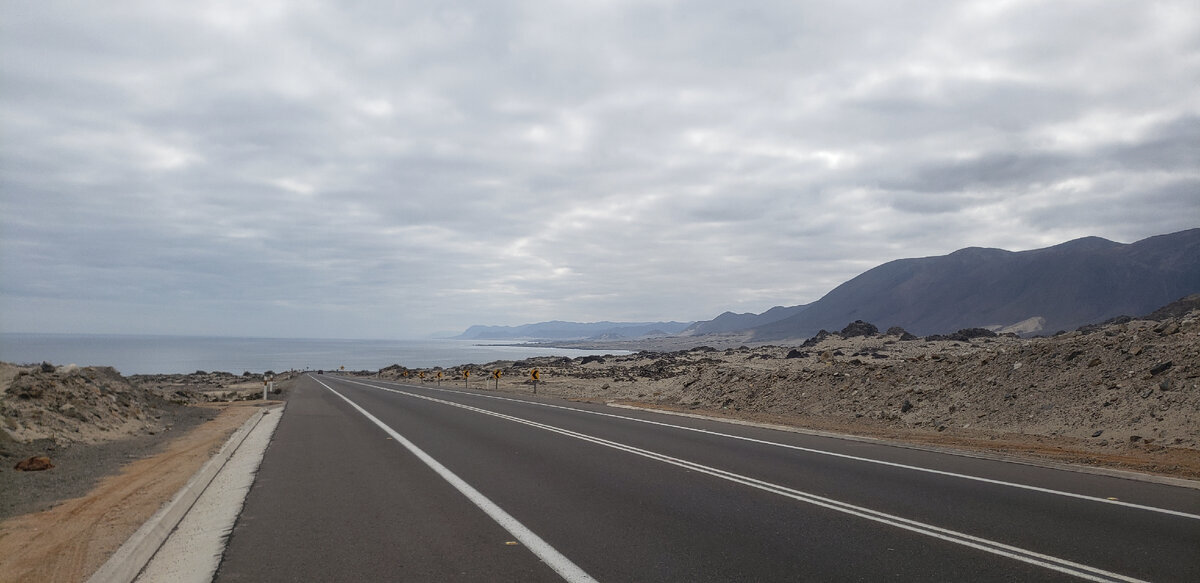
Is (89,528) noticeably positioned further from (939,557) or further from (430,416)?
(430,416)

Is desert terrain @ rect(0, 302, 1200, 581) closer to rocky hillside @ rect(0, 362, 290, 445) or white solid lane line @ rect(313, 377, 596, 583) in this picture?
rocky hillside @ rect(0, 362, 290, 445)

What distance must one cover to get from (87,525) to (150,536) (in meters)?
1.89

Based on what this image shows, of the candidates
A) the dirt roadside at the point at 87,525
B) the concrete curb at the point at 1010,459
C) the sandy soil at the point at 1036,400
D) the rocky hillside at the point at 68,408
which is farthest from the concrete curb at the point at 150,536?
the sandy soil at the point at 1036,400

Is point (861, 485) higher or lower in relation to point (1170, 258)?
lower

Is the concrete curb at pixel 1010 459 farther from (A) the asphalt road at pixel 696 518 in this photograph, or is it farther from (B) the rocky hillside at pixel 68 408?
(B) the rocky hillside at pixel 68 408

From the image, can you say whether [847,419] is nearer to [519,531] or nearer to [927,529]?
[927,529]

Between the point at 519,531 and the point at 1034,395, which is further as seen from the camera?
the point at 1034,395

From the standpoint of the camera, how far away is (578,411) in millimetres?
25062

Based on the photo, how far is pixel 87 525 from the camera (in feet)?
27.6

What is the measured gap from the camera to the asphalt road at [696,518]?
614 cm

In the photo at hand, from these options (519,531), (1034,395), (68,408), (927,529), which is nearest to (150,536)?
(519,531)

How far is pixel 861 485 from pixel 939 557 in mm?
3646

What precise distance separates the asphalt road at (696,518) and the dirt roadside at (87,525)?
4.00 feet

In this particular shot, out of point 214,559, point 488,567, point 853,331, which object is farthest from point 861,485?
point 853,331
